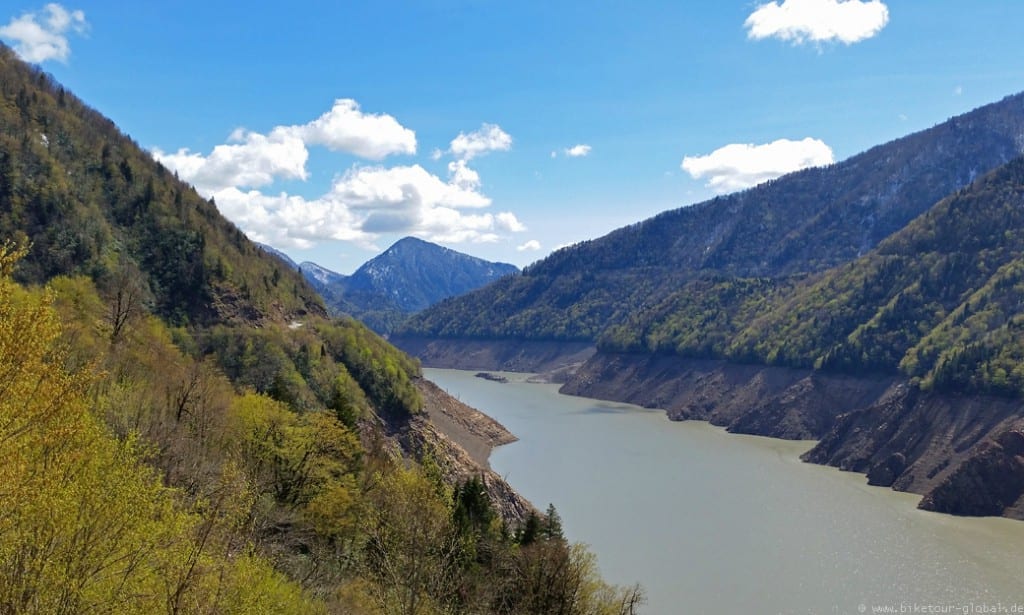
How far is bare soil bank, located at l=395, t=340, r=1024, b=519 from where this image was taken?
61.3 meters

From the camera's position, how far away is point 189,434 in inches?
1082

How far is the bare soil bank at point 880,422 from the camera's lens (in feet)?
201

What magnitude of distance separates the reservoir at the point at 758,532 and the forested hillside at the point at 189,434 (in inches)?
337

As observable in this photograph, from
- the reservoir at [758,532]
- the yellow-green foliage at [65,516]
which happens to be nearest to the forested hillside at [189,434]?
the yellow-green foliage at [65,516]

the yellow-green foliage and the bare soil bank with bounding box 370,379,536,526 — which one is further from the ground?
the yellow-green foliage

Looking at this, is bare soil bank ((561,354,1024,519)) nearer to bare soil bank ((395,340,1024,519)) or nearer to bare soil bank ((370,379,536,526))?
bare soil bank ((395,340,1024,519))

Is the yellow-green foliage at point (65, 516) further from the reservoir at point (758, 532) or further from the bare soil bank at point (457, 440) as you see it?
the bare soil bank at point (457, 440)

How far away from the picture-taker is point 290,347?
209 ft

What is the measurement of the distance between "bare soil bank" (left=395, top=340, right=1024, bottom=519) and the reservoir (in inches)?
107

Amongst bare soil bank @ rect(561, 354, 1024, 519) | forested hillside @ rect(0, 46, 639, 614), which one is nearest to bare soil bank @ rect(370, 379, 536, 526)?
forested hillside @ rect(0, 46, 639, 614)

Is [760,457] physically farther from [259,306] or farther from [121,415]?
[121,415]

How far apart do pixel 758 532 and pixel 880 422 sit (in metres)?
35.5

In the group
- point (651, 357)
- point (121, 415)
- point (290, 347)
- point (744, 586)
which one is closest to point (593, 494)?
point (744, 586)

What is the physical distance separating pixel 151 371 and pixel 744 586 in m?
33.3
